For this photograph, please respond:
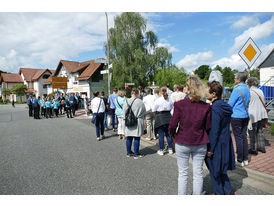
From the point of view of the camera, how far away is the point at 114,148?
21.2 feet

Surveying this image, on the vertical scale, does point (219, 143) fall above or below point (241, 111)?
below

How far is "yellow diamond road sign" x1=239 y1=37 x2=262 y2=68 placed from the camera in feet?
17.5

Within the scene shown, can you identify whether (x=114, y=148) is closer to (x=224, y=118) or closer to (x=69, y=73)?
(x=224, y=118)

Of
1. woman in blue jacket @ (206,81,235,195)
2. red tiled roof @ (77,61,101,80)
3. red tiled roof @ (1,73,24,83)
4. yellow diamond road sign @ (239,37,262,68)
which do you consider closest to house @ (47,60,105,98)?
red tiled roof @ (77,61,101,80)

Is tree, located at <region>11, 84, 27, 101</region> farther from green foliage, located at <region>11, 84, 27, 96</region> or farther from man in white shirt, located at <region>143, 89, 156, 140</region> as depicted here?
man in white shirt, located at <region>143, 89, 156, 140</region>

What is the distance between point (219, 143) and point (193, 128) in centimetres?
54

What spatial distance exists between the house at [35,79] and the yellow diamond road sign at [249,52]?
55701 millimetres

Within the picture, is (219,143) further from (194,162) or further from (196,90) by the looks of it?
(196,90)

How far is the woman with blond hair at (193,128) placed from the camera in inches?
109

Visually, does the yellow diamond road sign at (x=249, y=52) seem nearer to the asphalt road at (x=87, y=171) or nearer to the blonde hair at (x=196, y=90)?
the asphalt road at (x=87, y=171)

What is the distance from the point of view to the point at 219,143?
2.99 meters

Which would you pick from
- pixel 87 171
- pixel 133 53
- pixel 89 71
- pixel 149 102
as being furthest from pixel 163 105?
pixel 89 71

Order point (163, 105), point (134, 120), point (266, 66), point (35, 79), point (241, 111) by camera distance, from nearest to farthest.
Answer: point (241, 111) < point (134, 120) < point (163, 105) < point (266, 66) < point (35, 79)

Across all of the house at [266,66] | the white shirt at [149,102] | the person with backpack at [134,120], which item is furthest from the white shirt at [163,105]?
the house at [266,66]
